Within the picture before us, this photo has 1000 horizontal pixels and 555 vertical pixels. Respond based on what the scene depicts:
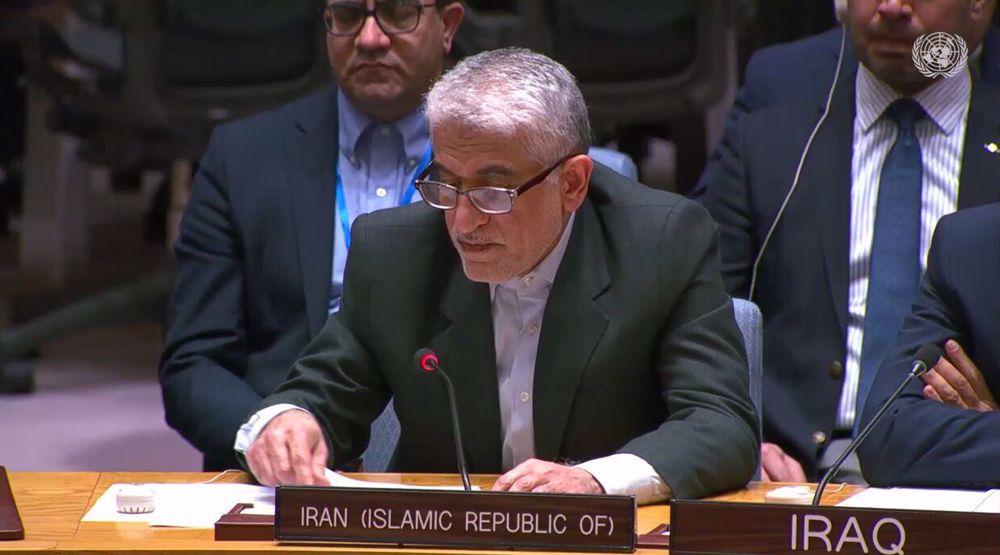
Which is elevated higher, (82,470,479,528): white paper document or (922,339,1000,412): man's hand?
(922,339,1000,412): man's hand

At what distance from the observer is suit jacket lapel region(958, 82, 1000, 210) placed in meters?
2.98

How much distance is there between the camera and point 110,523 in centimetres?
201

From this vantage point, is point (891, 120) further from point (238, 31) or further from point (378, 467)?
point (238, 31)

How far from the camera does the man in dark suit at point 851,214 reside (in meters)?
2.98

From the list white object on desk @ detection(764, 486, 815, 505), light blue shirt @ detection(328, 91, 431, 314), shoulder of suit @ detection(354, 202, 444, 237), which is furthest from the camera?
light blue shirt @ detection(328, 91, 431, 314)

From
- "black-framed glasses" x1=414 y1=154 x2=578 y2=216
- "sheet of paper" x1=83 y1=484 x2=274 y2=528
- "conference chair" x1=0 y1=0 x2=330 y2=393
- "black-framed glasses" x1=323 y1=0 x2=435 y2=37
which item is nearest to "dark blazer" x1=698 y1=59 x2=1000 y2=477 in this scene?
"black-framed glasses" x1=323 y1=0 x2=435 y2=37

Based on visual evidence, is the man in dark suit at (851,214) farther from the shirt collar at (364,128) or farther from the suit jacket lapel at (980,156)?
the shirt collar at (364,128)

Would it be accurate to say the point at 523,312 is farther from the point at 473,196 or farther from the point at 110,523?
the point at 110,523

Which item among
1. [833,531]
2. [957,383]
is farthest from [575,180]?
[833,531]

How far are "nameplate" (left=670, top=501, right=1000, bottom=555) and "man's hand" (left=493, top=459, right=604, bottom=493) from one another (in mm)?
252

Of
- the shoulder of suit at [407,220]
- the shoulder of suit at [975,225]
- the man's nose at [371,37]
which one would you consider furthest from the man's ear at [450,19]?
the shoulder of suit at [975,225]

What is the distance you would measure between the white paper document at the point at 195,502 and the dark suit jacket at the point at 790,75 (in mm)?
1309

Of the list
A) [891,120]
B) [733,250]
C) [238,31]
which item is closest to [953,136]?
[891,120]

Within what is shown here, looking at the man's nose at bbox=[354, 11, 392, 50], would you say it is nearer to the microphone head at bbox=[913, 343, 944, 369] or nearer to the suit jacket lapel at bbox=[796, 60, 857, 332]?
the suit jacket lapel at bbox=[796, 60, 857, 332]
